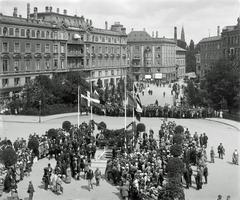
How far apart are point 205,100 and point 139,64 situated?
244ft

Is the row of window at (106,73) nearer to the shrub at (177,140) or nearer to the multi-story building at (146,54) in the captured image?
the multi-story building at (146,54)

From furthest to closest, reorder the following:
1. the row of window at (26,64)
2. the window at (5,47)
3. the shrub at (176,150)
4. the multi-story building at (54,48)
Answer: the multi-story building at (54,48) → the row of window at (26,64) → the window at (5,47) → the shrub at (176,150)

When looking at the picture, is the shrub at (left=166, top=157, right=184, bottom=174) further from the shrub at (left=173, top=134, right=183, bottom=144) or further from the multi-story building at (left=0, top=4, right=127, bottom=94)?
the multi-story building at (left=0, top=4, right=127, bottom=94)

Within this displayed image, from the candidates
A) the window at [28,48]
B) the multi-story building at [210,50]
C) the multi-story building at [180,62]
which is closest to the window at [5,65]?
the window at [28,48]

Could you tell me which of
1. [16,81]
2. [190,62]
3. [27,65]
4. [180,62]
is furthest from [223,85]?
[190,62]

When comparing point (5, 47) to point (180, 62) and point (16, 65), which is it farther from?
point (180, 62)

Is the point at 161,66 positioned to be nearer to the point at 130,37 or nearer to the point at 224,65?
the point at 130,37

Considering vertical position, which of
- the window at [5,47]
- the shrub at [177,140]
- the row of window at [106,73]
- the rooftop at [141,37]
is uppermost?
the rooftop at [141,37]

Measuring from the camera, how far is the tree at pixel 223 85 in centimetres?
6047

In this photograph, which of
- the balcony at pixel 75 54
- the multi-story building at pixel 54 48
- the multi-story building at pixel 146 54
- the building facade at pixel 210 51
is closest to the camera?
the multi-story building at pixel 54 48

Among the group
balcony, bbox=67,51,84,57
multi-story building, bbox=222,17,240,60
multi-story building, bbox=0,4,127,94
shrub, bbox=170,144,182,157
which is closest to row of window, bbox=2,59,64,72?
multi-story building, bbox=0,4,127,94

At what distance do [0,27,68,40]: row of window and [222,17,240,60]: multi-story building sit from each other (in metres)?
40.4

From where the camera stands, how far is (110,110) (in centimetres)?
5700

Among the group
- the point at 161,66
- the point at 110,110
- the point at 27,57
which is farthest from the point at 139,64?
the point at 110,110
